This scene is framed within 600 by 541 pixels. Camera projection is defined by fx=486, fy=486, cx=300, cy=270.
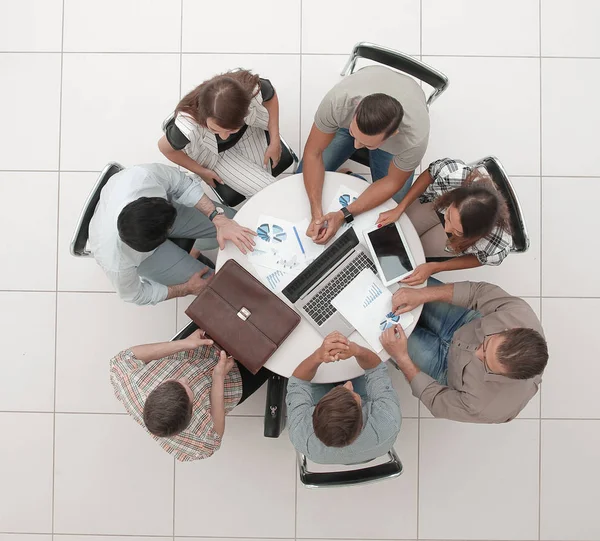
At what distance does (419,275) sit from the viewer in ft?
6.47

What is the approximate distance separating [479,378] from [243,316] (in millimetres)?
958

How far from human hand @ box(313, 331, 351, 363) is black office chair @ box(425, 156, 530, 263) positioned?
77 centimetres

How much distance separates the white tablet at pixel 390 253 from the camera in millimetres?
1971

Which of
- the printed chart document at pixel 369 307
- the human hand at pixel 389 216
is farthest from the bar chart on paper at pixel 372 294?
the human hand at pixel 389 216

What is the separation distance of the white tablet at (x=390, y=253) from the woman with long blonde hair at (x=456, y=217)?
0.11 feet

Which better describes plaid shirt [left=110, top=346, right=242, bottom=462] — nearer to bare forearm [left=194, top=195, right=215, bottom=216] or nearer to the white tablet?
bare forearm [left=194, top=195, right=215, bottom=216]

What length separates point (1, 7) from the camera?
104 inches

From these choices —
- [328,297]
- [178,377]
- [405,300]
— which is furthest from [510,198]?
[178,377]

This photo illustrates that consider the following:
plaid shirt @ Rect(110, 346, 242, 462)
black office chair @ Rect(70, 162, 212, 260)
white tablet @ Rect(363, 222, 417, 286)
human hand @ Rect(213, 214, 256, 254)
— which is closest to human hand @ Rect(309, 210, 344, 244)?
white tablet @ Rect(363, 222, 417, 286)

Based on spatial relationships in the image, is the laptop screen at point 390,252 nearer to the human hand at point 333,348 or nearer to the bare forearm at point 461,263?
the bare forearm at point 461,263

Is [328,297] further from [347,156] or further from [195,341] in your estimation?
[347,156]

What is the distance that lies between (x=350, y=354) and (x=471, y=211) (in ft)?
2.27

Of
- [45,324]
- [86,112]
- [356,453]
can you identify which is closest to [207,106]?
[86,112]

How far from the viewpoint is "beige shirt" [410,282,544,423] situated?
73.5 inches
